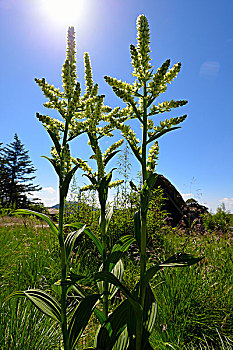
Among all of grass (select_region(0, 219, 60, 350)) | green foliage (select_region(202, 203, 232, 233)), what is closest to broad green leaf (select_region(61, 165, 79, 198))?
grass (select_region(0, 219, 60, 350))

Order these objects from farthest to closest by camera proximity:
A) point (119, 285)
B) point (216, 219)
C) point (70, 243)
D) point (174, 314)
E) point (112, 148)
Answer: point (216, 219), point (174, 314), point (112, 148), point (70, 243), point (119, 285)

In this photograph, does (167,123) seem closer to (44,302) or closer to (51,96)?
(51,96)

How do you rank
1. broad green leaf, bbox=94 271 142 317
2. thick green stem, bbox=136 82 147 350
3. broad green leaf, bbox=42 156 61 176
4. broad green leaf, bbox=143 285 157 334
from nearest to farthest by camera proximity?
broad green leaf, bbox=94 271 142 317 < thick green stem, bbox=136 82 147 350 < broad green leaf, bbox=143 285 157 334 < broad green leaf, bbox=42 156 61 176

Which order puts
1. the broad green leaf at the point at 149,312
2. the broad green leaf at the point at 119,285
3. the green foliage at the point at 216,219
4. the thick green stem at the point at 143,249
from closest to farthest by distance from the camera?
the broad green leaf at the point at 119,285, the thick green stem at the point at 143,249, the broad green leaf at the point at 149,312, the green foliage at the point at 216,219

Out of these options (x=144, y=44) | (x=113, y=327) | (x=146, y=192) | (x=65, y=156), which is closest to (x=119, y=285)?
(x=113, y=327)

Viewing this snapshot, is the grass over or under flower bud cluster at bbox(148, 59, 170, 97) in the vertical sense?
under

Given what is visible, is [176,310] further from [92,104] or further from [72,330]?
[92,104]

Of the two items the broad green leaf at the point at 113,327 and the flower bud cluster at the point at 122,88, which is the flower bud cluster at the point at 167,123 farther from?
the broad green leaf at the point at 113,327

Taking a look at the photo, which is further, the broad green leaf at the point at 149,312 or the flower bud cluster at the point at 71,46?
the flower bud cluster at the point at 71,46

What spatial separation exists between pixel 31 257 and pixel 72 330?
253 cm

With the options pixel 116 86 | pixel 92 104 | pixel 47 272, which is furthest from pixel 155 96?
pixel 47 272

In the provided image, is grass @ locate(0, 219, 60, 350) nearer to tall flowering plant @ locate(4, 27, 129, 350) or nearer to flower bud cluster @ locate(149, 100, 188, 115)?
tall flowering plant @ locate(4, 27, 129, 350)

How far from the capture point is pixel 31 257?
395 centimetres

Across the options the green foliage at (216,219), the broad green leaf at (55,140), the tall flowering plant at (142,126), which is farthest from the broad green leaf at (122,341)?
the green foliage at (216,219)
